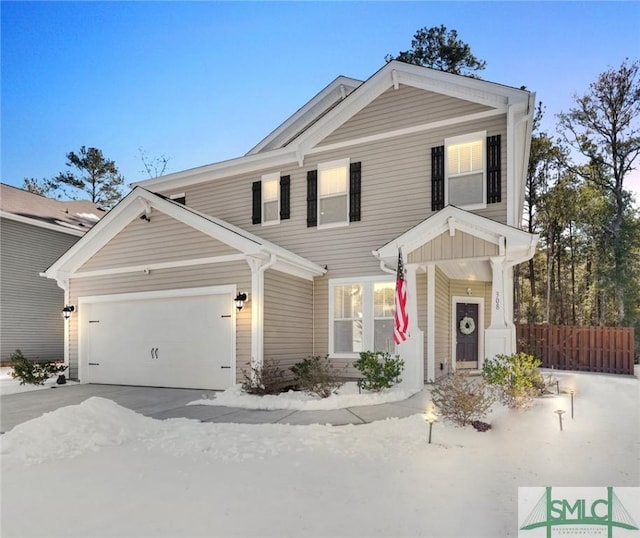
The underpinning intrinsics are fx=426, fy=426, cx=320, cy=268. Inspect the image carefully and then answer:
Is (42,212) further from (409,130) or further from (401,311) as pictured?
(401,311)

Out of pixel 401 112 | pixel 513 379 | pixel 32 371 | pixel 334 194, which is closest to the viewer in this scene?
pixel 513 379

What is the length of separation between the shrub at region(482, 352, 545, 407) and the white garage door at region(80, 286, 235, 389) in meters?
4.90

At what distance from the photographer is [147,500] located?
3.34 meters

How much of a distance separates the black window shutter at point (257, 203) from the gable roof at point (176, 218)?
1.34 m

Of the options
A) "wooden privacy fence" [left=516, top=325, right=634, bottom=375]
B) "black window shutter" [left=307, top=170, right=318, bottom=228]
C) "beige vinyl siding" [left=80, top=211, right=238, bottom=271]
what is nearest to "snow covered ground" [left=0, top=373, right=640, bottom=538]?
"beige vinyl siding" [left=80, top=211, right=238, bottom=271]

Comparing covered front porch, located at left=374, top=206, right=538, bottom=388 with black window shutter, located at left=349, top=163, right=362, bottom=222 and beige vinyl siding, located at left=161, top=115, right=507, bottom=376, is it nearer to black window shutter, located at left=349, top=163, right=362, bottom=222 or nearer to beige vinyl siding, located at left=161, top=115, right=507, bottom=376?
beige vinyl siding, located at left=161, top=115, right=507, bottom=376

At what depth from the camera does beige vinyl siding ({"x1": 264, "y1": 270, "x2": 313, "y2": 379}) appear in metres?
8.65

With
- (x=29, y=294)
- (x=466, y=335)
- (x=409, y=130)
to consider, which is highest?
(x=409, y=130)

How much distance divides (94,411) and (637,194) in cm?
2053

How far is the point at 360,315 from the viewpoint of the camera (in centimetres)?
984

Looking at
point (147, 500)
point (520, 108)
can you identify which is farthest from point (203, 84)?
point (147, 500)

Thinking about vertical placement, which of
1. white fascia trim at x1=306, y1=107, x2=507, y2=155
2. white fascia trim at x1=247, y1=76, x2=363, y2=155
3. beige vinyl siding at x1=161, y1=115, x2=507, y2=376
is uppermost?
white fascia trim at x1=247, y1=76, x2=363, y2=155

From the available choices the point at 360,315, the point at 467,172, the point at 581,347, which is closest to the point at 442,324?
the point at 360,315

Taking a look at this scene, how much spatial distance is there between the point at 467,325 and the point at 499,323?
138 inches
